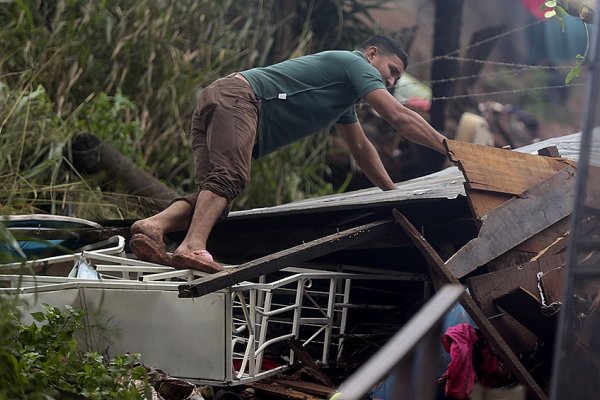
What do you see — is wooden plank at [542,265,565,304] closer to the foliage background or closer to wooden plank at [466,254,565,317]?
wooden plank at [466,254,565,317]

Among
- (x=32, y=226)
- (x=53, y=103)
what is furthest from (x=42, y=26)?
(x=32, y=226)

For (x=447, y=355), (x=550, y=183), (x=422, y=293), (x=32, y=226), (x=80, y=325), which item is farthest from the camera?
(x=422, y=293)

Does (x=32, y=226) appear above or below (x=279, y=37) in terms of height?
below

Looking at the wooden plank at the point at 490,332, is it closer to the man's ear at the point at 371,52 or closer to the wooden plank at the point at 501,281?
the wooden plank at the point at 501,281

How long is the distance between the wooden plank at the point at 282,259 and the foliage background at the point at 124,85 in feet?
10.0

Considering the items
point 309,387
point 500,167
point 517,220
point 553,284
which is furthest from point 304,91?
point 553,284

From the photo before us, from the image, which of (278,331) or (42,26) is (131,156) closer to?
(42,26)

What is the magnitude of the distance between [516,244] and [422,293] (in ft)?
3.70

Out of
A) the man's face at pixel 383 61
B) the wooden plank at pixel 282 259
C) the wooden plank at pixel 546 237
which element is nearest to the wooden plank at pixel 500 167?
the wooden plank at pixel 546 237

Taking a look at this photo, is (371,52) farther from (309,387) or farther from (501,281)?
(309,387)

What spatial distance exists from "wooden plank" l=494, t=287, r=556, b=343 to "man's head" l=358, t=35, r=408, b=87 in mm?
1741

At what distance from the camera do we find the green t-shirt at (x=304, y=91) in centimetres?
570

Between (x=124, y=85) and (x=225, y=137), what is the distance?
15.8 feet

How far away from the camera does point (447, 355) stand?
16.1 feet
